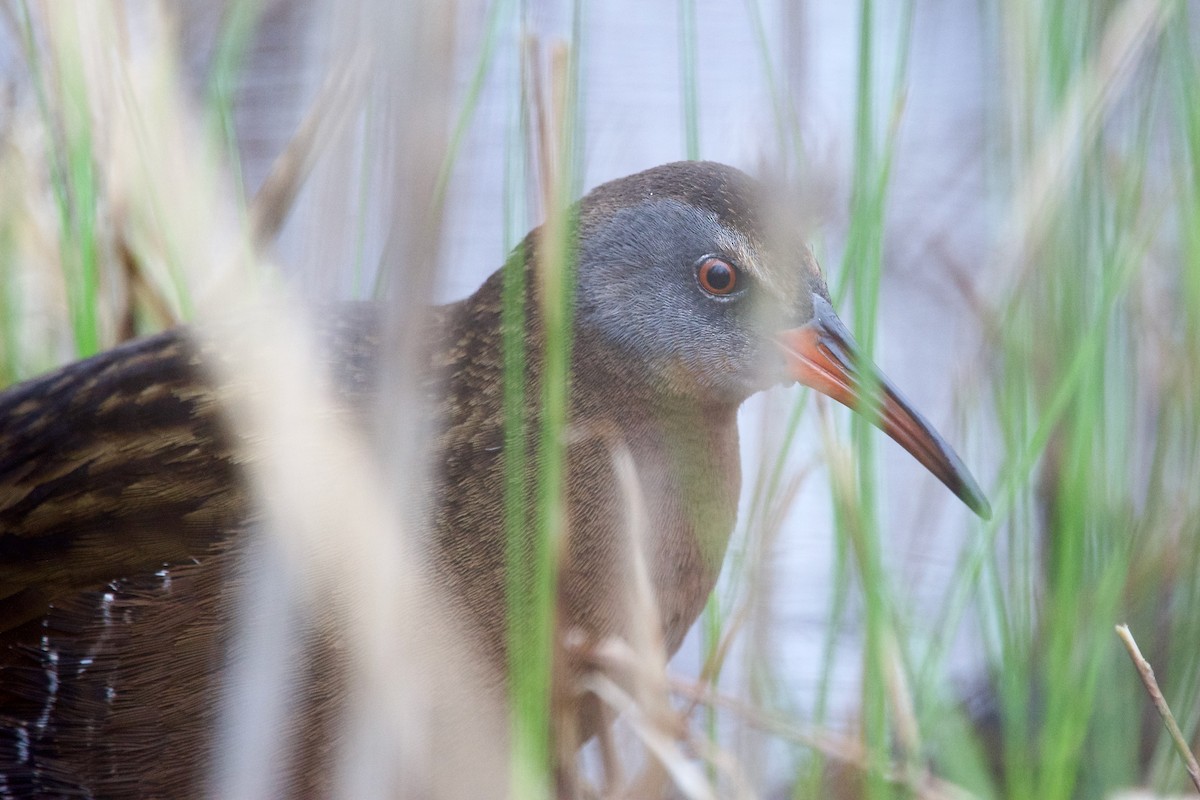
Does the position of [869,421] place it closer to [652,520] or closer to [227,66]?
[652,520]

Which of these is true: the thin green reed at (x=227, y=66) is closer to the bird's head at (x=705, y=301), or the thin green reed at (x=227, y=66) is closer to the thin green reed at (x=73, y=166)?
the thin green reed at (x=73, y=166)

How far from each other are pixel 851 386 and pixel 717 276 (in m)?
0.20

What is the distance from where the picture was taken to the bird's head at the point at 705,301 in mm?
1536

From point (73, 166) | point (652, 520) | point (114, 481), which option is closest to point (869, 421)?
point (652, 520)

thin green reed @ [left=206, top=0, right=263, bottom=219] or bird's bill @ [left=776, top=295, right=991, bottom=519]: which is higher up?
thin green reed @ [left=206, top=0, right=263, bottom=219]

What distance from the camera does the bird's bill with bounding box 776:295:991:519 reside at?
1.46 meters

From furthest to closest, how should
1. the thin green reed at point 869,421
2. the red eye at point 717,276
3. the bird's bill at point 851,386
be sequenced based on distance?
the red eye at point 717,276, the bird's bill at point 851,386, the thin green reed at point 869,421

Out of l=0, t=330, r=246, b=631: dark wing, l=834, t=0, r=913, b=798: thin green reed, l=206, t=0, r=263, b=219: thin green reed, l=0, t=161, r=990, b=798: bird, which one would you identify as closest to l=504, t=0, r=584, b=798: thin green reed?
l=834, t=0, r=913, b=798: thin green reed

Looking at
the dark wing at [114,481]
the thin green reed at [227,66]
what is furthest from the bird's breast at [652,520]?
the thin green reed at [227,66]

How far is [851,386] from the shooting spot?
1527 millimetres

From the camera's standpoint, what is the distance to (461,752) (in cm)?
144

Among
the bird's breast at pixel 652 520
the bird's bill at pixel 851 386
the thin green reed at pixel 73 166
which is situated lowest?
the bird's breast at pixel 652 520

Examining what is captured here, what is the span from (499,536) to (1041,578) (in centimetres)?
90

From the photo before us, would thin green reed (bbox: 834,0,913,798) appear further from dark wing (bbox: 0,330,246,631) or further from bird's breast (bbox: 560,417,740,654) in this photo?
dark wing (bbox: 0,330,246,631)
